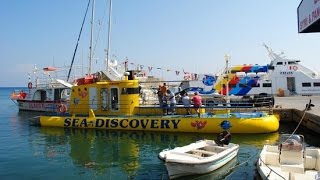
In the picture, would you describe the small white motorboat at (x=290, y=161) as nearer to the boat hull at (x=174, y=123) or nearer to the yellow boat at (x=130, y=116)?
the boat hull at (x=174, y=123)

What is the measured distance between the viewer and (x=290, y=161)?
38.4ft

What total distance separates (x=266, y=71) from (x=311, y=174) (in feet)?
116

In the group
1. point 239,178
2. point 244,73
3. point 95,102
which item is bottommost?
point 239,178

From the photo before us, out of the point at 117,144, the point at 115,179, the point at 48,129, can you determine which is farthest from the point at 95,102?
the point at 115,179

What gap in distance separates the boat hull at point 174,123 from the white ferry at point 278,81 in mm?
19872

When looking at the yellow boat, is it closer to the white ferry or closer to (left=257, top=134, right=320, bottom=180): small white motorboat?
(left=257, top=134, right=320, bottom=180): small white motorboat

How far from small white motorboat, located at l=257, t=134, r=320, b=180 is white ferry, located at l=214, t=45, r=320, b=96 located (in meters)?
28.4

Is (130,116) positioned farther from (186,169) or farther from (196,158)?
(186,169)

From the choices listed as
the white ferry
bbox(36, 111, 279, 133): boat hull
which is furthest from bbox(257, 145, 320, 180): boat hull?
the white ferry

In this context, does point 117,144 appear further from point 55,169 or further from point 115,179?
point 115,179

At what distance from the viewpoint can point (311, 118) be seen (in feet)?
72.4

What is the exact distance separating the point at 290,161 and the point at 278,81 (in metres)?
32.8

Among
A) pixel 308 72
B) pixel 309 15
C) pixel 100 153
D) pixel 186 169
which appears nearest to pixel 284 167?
pixel 186 169

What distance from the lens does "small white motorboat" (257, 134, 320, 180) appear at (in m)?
10.9
